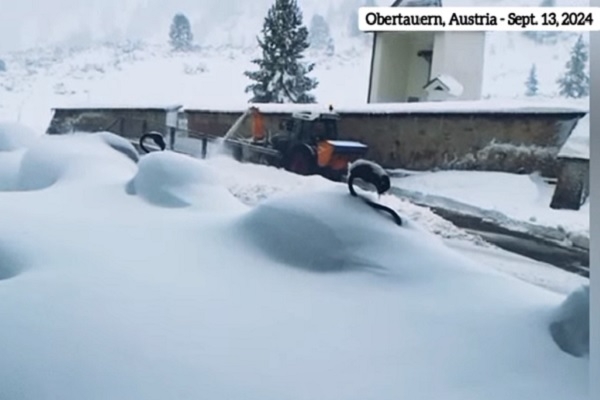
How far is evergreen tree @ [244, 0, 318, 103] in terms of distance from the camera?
132 cm

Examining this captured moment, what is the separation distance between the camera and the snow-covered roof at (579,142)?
45.7 inches

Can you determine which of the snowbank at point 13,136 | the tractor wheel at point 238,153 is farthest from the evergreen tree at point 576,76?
the snowbank at point 13,136

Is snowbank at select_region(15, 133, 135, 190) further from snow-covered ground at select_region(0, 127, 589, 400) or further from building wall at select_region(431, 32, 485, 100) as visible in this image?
building wall at select_region(431, 32, 485, 100)

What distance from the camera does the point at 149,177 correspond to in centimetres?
138

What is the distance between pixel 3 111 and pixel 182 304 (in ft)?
2.10

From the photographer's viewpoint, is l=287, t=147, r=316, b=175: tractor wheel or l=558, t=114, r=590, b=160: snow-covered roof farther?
l=287, t=147, r=316, b=175: tractor wheel

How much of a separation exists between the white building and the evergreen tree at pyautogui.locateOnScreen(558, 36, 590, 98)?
0.16m

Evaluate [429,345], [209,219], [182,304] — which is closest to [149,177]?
[209,219]

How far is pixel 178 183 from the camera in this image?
4.50ft

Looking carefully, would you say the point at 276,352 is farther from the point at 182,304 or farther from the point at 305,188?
the point at 305,188

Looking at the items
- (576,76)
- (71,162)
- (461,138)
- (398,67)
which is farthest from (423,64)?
(71,162)

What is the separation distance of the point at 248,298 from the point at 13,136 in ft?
2.21

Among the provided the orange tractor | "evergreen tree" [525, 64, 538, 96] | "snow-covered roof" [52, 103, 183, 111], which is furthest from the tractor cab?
"evergreen tree" [525, 64, 538, 96]

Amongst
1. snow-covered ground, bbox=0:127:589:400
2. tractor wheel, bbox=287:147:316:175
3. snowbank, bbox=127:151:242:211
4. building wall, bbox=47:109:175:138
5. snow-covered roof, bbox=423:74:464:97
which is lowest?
snow-covered ground, bbox=0:127:589:400
